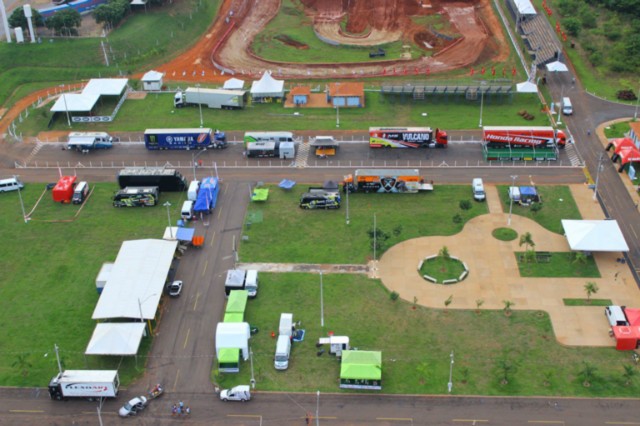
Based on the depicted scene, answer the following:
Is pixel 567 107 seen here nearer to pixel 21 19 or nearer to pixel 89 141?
pixel 89 141

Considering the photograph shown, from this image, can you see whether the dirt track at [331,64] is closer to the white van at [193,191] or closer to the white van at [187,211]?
the white van at [193,191]

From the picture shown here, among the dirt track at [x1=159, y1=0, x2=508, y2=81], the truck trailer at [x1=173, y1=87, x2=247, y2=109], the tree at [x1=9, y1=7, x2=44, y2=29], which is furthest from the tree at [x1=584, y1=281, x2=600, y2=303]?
the tree at [x1=9, y1=7, x2=44, y2=29]

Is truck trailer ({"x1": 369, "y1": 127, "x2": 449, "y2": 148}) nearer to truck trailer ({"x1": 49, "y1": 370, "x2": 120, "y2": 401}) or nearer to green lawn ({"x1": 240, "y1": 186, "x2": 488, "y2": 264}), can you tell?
green lawn ({"x1": 240, "y1": 186, "x2": 488, "y2": 264})

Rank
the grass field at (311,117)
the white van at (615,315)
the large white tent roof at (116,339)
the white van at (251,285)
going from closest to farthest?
1. the large white tent roof at (116,339)
2. the white van at (615,315)
3. the white van at (251,285)
4. the grass field at (311,117)

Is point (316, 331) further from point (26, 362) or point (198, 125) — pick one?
point (198, 125)

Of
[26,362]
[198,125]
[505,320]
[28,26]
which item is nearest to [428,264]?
[505,320]

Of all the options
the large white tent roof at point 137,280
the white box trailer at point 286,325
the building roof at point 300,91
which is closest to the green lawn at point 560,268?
the white box trailer at point 286,325
